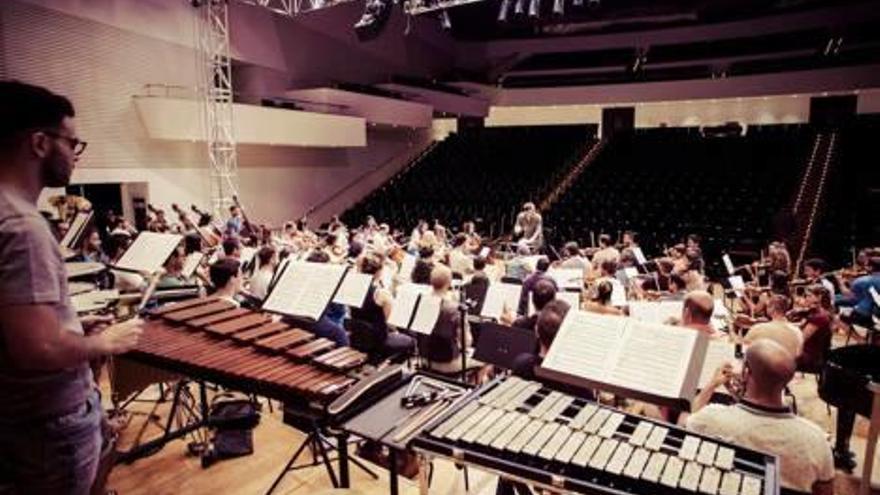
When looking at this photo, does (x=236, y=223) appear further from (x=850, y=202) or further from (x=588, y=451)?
(x=850, y=202)

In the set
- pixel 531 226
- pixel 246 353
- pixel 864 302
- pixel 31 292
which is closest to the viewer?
pixel 31 292

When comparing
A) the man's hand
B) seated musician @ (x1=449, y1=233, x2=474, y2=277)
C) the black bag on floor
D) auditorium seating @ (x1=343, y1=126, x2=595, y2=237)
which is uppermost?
auditorium seating @ (x1=343, y1=126, x2=595, y2=237)

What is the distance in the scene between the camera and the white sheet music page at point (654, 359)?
236 centimetres

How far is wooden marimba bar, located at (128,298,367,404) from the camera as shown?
2945mm

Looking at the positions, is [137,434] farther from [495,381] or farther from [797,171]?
[797,171]

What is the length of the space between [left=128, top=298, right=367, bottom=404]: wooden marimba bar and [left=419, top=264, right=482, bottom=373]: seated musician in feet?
5.94

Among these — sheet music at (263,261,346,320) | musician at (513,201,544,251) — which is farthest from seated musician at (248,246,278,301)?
musician at (513,201,544,251)

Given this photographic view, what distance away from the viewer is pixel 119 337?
6.65 ft

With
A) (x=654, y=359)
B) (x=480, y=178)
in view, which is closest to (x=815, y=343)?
(x=654, y=359)

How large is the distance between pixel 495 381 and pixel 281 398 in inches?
43.9

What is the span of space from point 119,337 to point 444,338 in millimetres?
3423

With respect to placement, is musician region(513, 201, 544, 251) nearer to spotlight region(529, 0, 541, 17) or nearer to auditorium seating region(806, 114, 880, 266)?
spotlight region(529, 0, 541, 17)

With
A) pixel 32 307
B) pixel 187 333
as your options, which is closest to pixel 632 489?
pixel 32 307

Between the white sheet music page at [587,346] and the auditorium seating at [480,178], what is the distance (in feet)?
41.9
